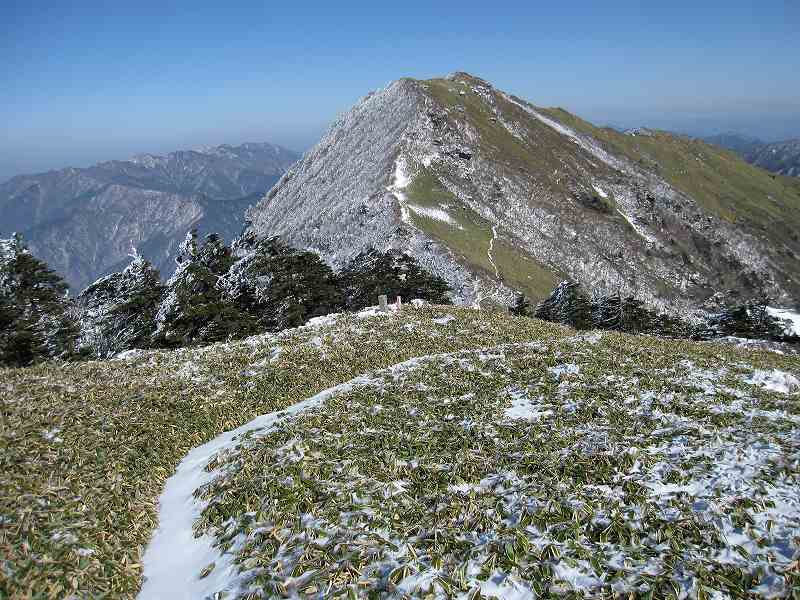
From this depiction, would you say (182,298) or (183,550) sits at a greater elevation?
(183,550)

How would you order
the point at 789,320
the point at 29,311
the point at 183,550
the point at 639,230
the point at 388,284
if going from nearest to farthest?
1. the point at 183,550
2. the point at 29,311
3. the point at 388,284
4. the point at 789,320
5. the point at 639,230

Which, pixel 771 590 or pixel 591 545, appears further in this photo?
pixel 591 545

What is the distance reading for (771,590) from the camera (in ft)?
27.1

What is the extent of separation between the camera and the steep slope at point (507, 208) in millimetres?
105750

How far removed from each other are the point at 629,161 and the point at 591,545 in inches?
7816

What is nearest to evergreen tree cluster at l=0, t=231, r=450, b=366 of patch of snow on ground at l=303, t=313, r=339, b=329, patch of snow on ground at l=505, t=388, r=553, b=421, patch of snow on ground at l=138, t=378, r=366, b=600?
patch of snow on ground at l=303, t=313, r=339, b=329

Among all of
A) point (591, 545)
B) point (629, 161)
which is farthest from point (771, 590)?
point (629, 161)

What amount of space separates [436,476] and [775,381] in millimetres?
16199

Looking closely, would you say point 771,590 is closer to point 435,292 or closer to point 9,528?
point 9,528

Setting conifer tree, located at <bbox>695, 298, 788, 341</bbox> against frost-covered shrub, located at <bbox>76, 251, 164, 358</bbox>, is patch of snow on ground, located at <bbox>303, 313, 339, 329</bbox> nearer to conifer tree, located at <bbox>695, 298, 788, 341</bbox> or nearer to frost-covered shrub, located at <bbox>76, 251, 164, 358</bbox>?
frost-covered shrub, located at <bbox>76, 251, 164, 358</bbox>

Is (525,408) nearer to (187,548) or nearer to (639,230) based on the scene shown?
(187,548)

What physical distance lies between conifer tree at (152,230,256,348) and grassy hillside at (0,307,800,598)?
1938cm

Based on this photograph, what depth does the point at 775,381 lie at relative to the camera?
20.2m

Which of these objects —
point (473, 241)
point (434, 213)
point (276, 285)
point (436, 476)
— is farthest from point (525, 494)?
point (434, 213)
